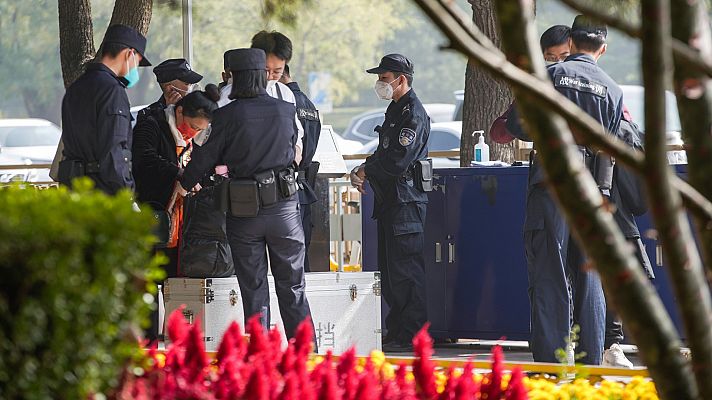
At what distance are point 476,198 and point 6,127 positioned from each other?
1100 inches

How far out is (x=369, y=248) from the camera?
33.4 feet

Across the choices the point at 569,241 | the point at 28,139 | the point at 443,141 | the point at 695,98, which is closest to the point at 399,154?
the point at 569,241

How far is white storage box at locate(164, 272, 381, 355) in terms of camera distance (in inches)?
327

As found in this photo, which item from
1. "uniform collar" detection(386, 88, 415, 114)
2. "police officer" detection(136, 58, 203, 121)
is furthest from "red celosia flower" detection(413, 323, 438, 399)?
"uniform collar" detection(386, 88, 415, 114)

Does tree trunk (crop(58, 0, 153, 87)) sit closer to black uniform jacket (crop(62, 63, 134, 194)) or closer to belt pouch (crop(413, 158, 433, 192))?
belt pouch (crop(413, 158, 433, 192))

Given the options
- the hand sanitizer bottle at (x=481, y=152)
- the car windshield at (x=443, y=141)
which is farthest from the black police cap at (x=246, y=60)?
the car windshield at (x=443, y=141)

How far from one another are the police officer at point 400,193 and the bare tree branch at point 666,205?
262 inches

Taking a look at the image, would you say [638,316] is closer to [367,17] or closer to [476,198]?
[476,198]

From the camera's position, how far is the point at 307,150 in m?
9.06

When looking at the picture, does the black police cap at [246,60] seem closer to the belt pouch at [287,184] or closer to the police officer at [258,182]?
the police officer at [258,182]

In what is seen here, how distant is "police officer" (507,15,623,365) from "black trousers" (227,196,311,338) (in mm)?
1329

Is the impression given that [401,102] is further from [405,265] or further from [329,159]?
[405,265]

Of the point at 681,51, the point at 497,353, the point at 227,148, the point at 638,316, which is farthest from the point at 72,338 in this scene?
the point at 227,148

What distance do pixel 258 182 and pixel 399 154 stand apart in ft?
5.26
